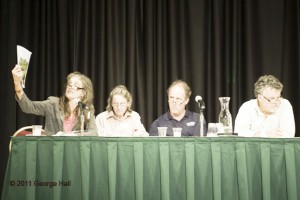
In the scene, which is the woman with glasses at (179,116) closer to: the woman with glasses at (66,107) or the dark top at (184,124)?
the dark top at (184,124)

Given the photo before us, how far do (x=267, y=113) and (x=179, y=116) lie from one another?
81cm

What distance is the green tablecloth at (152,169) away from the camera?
248cm

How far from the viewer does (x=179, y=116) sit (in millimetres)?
3869

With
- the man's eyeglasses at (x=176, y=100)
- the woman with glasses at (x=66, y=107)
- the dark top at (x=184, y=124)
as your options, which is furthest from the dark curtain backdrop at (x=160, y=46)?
the woman with glasses at (x=66, y=107)

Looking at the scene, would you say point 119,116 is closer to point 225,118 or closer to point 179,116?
point 179,116

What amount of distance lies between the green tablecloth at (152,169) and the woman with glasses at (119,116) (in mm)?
1005

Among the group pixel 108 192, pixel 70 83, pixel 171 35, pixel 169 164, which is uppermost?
pixel 171 35

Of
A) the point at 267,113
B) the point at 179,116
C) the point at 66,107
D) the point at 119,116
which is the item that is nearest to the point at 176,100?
the point at 179,116

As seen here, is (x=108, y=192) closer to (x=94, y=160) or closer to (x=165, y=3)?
(x=94, y=160)

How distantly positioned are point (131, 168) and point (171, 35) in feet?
8.61

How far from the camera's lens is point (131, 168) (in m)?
2.53

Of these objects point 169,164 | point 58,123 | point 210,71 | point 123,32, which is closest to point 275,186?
point 169,164

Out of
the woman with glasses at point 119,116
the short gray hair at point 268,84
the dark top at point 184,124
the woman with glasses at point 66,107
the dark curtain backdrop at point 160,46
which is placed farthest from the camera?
the dark curtain backdrop at point 160,46

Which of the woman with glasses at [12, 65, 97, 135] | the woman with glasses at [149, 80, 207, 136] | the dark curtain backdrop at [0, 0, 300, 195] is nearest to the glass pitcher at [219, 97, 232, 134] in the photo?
the woman with glasses at [149, 80, 207, 136]
